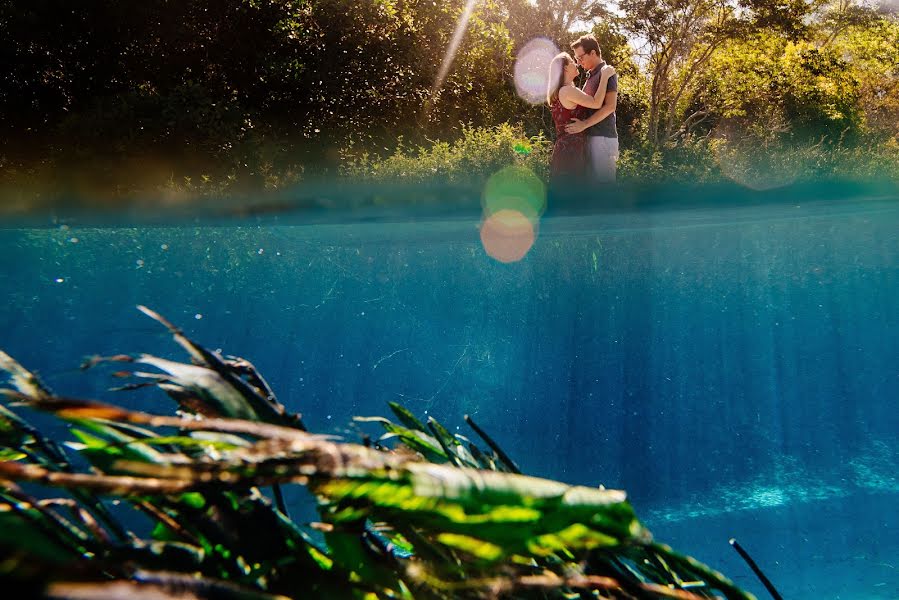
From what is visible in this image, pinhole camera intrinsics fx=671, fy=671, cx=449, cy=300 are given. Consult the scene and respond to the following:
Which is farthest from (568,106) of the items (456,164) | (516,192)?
(456,164)

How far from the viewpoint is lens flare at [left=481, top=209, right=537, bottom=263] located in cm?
812

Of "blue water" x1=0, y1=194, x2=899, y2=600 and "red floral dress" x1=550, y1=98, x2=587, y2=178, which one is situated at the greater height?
"red floral dress" x1=550, y1=98, x2=587, y2=178

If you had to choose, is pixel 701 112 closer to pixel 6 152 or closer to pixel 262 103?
pixel 262 103

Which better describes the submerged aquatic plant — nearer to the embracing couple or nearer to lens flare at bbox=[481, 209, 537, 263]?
the embracing couple

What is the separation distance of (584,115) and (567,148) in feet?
1.23

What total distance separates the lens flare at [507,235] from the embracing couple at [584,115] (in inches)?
A: 34.2

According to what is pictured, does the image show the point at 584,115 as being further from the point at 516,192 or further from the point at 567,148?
the point at 516,192

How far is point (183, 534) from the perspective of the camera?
1.83ft

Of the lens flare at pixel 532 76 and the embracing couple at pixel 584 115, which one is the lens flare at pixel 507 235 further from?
the lens flare at pixel 532 76

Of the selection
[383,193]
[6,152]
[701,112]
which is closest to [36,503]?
[383,193]

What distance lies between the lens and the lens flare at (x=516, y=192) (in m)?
7.68

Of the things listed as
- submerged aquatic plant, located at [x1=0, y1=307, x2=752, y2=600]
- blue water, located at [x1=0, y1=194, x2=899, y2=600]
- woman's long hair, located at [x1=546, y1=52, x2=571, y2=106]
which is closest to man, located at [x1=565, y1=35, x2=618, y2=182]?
woman's long hair, located at [x1=546, y1=52, x2=571, y2=106]

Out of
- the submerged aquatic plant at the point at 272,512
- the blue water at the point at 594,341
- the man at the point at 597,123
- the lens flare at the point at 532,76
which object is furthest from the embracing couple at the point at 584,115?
the submerged aquatic plant at the point at 272,512

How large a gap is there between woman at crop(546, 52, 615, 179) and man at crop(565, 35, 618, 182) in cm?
7
